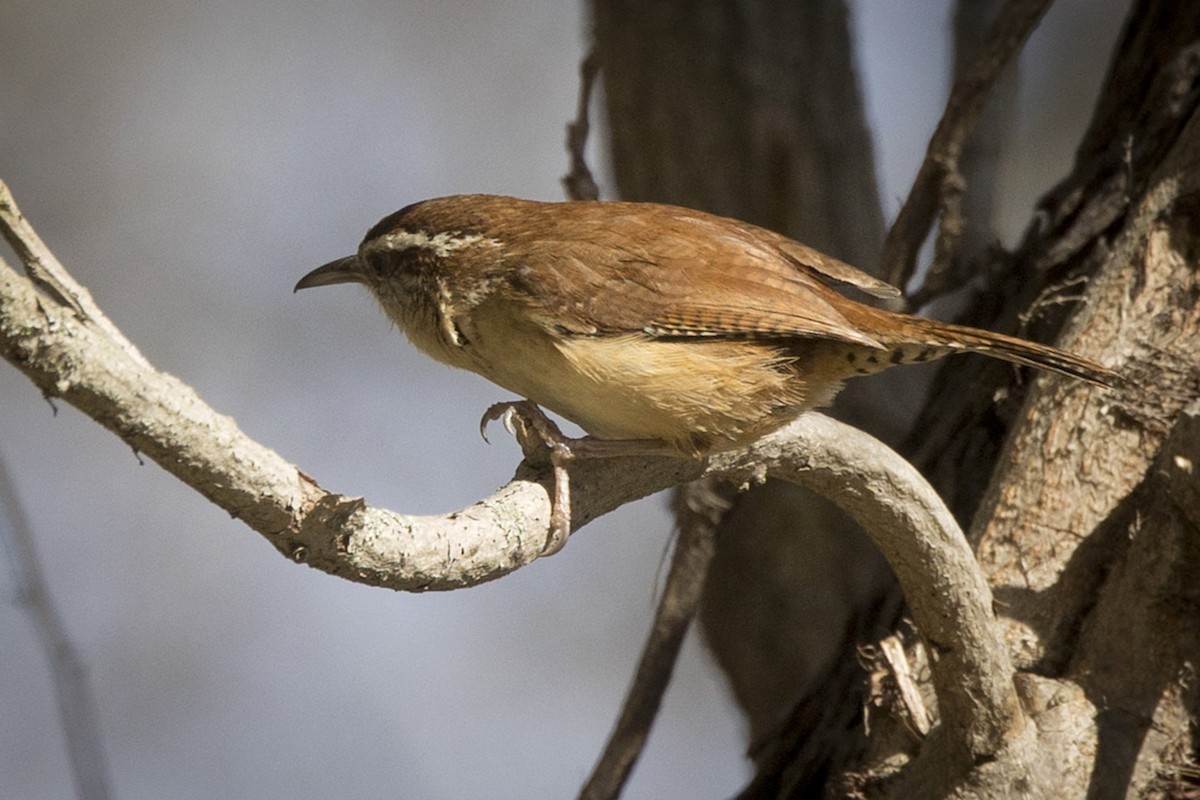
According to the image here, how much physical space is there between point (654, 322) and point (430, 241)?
2.12 feet

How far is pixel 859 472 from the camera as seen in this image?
2639mm

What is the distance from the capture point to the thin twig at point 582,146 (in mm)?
3994

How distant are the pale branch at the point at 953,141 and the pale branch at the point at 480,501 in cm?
121

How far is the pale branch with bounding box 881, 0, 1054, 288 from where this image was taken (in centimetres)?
371

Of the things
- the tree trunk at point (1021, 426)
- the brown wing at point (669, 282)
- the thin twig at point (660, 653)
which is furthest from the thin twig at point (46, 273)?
the thin twig at point (660, 653)

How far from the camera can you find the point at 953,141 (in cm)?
377

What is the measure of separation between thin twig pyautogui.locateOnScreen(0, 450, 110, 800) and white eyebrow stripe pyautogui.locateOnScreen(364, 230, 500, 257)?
1042 millimetres

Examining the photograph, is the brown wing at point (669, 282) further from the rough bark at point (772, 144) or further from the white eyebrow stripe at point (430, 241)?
the rough bark at point (772, 144)

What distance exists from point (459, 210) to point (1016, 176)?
20.9ft

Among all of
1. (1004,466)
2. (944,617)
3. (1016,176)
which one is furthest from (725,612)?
(1016,176)

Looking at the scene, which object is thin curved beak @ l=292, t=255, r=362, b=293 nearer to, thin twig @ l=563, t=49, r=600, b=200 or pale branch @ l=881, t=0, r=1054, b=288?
thin twig @ l=563, t=49, r=600, b=200

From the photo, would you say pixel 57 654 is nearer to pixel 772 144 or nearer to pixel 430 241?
pixel 430 241

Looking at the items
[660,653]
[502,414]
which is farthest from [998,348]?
[660,653]

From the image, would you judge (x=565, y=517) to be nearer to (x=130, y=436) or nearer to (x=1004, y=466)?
(x=130, y=436)
